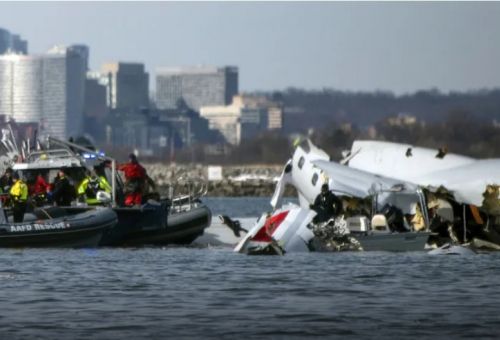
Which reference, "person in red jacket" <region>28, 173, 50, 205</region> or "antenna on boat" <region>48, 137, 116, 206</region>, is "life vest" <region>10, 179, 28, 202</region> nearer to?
"person in red jacket" <region>28, 173, 50, 205</region>

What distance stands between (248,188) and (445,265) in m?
96.4

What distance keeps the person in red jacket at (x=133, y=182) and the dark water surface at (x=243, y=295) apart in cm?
215

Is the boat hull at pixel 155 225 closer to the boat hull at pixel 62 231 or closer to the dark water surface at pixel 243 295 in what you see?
the boat hull at pixel 62 231

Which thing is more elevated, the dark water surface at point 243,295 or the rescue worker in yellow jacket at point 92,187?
the rescue worker in yellow jacket at point 92,187

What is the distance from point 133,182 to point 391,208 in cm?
603

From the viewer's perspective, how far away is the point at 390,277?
33250 millimetres

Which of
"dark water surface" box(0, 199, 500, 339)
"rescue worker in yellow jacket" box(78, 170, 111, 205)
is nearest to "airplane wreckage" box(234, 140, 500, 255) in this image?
"dark water surface" box(0, 199, 500, 339)

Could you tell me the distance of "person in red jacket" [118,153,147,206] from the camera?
4269cm

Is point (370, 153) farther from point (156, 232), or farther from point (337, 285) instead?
point (337, 285)

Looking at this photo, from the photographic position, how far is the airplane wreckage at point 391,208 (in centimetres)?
4022

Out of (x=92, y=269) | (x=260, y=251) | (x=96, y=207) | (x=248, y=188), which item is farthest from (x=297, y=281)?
(x=248, y=188)

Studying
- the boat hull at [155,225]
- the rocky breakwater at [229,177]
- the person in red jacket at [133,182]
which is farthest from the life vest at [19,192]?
the rocky breakwater at [229,177]

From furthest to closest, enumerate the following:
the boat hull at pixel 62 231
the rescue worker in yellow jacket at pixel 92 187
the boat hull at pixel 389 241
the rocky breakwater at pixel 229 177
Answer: the rocky breakwater at pixel 229 177 < the rescue worker in yellow jacket at pixel 92 187 < the boat hull at pixel 389 241 < the boat hull at pixel 62 231

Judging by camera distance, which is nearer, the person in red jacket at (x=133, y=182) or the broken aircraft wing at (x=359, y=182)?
the person in red jacket at (x=133, y=182)
